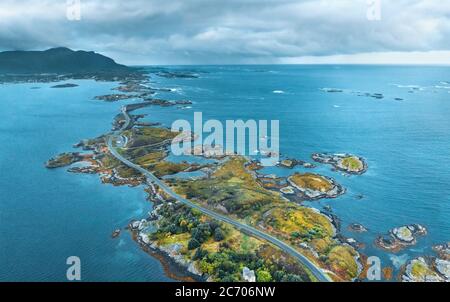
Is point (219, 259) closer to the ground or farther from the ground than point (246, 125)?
closer to the ground

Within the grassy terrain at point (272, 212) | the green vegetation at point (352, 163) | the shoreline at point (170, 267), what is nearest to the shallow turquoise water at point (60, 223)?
the shoreline at point (170, 267)

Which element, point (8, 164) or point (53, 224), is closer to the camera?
point (53, 224)

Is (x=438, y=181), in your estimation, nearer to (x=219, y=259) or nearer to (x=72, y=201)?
(x=219, y=259)

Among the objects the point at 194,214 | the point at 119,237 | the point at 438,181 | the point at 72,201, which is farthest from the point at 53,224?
the point at 438,181

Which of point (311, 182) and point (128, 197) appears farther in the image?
point (311, 182)

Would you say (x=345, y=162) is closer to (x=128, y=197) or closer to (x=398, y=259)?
(x=398, y=259)

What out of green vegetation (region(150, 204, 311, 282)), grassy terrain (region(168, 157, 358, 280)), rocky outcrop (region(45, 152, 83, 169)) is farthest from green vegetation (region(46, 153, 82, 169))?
green vegetation (region(150, 204, 311, 282))

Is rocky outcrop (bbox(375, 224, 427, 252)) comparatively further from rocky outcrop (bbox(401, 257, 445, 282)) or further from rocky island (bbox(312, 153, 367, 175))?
rocky island (bbox(312, 153, 367, 175))

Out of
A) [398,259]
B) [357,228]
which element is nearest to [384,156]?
[357,228]

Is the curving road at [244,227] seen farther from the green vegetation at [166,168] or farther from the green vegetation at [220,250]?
the green vegetation at [166,168]

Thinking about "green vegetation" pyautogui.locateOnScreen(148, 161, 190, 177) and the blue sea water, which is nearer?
the blue sea water

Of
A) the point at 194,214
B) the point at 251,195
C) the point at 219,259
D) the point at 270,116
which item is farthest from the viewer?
the point at 270,116
